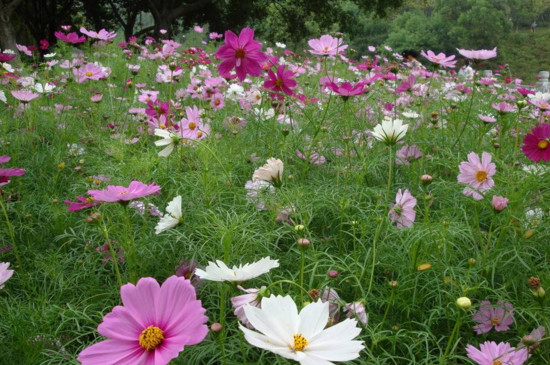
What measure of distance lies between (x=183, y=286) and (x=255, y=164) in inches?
39.8

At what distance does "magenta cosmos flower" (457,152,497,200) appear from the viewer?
3.61 ft

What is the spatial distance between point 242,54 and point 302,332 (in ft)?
3.12

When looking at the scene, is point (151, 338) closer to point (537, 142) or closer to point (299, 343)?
point (299, 343)

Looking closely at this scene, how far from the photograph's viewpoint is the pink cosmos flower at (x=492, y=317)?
92 cm

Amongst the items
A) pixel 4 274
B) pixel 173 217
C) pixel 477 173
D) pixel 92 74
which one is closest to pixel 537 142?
pixel 477 173

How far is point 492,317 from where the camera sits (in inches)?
36.4

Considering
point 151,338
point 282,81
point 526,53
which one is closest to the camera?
point 151,338

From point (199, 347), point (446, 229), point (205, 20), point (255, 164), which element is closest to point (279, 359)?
point (199, 347)

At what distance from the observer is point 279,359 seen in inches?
29.7

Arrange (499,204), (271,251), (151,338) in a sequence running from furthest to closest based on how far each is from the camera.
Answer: (271,251) → (499,204) → (151,338)

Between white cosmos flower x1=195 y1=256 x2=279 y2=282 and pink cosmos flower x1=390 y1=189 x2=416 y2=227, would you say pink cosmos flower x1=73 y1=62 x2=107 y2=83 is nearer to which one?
pink cosmos flower x1=390 y1=189 x2=416 y2=227

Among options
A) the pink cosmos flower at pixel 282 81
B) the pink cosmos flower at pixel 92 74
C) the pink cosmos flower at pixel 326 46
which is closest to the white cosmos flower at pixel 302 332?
the pink cosmos flower at pixel 282 81

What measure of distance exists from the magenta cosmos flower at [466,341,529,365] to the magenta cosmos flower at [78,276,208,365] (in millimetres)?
450

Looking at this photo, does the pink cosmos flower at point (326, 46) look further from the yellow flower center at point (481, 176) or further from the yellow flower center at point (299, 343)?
the yellow flower center at point (299, 343)
